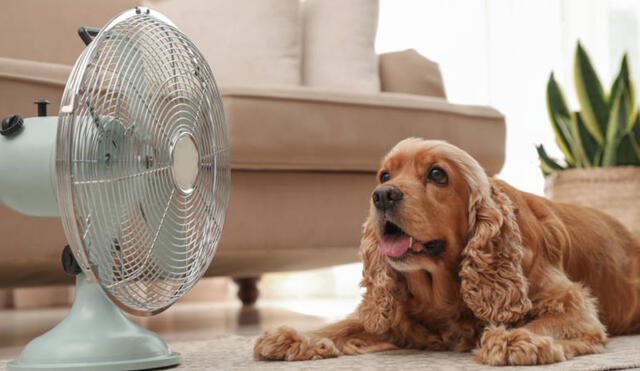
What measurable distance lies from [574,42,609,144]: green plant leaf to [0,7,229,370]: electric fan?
205 cm

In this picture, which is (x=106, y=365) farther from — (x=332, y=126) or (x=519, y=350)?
(x=332, y=126)

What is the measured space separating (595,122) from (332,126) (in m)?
1.26

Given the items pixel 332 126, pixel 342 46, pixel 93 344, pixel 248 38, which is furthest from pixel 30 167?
pixel 342 46

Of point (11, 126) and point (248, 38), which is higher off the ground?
point (248, 38)

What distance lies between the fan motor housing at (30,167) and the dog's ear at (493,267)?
0.77 m

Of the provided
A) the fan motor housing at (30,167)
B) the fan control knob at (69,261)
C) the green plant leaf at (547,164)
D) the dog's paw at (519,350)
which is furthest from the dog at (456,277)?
the green plant leaf at (547,164)

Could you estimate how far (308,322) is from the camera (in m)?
2.60

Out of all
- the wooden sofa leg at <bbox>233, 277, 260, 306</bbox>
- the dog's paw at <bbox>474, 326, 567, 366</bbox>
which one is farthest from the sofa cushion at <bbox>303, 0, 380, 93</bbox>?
the dog's paw at <bbox>474, 326, 567, 366</bbox>

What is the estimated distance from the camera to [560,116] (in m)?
3.23

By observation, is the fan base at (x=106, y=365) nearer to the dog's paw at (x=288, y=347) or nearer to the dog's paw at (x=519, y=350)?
the dog's paw at (x=288, y=347)

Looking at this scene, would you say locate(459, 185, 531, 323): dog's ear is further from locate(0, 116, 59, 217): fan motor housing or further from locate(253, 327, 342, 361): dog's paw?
locate(0, 116, 59, 217): fan motor housing

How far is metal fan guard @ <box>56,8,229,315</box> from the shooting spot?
1.19m

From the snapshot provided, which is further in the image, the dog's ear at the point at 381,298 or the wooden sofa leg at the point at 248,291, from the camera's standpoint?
the wooden sofa leg at the point at 248,291

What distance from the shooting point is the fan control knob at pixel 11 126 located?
1.37 m
